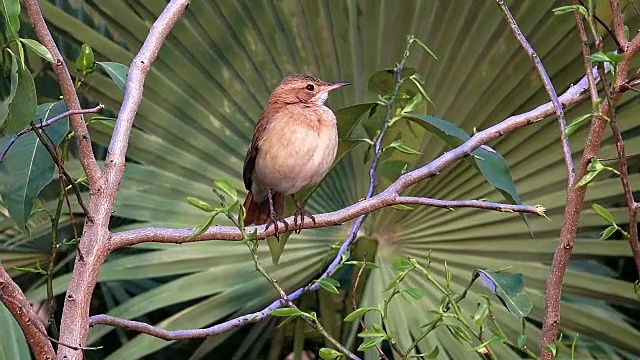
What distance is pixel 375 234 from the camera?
98.2 inches

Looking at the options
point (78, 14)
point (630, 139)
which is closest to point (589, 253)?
point (630, 139)

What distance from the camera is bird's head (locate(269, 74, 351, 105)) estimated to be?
253cm

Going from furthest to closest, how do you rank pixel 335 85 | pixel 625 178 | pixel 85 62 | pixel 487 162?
pixel 335 85 < pixel 487 162 < pixel 85 62 < pixel 625 178

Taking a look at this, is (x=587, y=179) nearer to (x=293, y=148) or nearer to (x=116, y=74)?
(x=116, y=74)

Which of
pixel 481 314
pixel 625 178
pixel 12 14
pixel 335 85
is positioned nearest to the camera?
Answer: pixel 12 14

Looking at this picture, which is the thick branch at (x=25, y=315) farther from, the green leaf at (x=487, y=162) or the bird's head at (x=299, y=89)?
the bird's head at (x=299, y=89)

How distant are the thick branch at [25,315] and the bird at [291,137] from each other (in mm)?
1332

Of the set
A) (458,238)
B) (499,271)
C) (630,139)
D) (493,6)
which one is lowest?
(499,271)

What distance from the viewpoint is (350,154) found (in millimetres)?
2619

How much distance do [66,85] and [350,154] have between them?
142 cm

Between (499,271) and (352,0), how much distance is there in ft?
4.28

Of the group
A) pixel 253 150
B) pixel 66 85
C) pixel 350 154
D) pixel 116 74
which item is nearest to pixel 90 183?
pixel 66 85

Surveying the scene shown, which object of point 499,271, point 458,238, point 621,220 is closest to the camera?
point 499,271

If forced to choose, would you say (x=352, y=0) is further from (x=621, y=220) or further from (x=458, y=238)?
(x=621, y=220)
